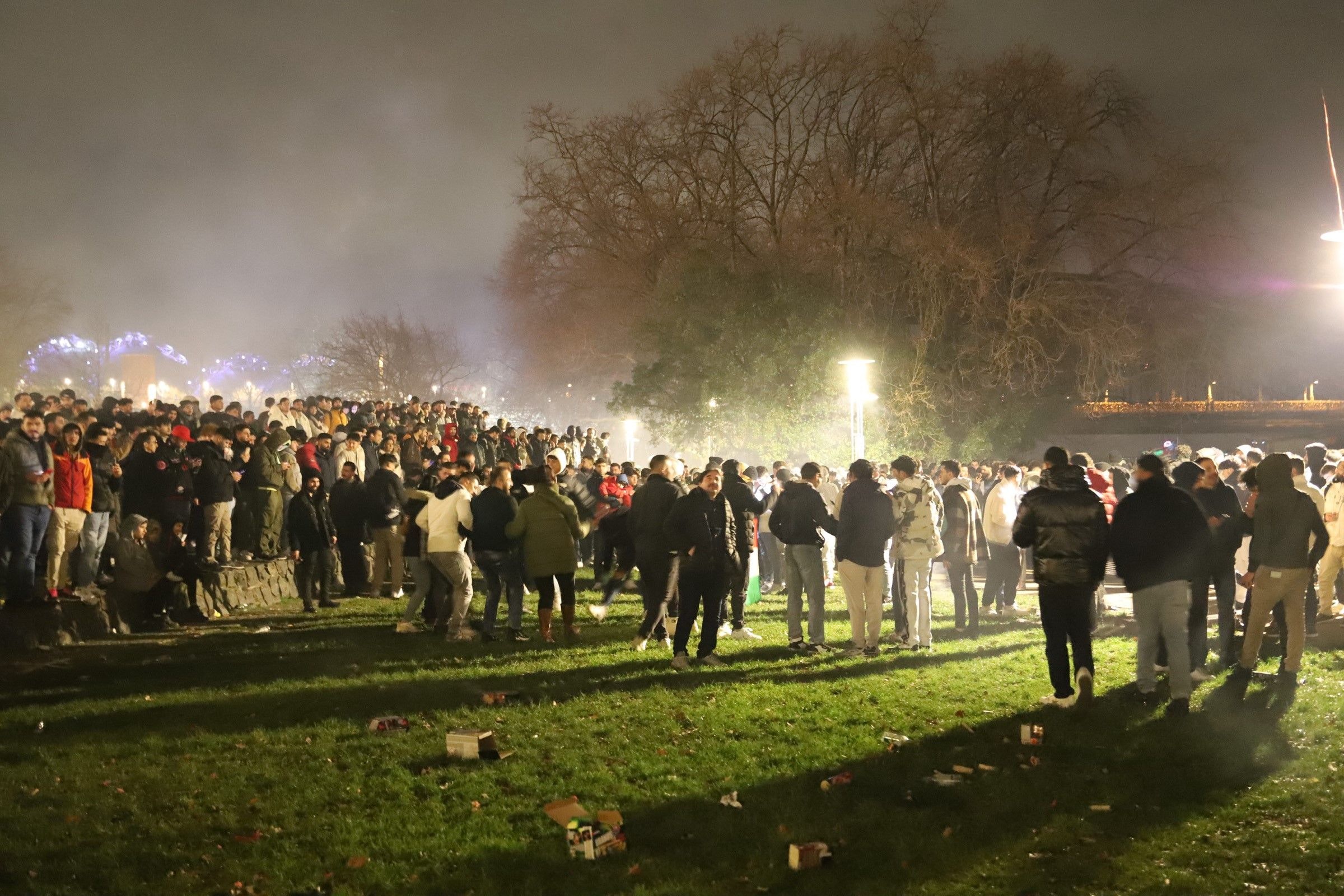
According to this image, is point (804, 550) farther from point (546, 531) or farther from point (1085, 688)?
point (1085, 688)

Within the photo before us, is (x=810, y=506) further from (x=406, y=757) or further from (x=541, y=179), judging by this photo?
(x=541, y=179)

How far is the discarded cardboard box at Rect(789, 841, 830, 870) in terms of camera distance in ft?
17.3

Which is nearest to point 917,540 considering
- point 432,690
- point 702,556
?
point 702,556

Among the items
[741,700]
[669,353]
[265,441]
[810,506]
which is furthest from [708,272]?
[741,700]

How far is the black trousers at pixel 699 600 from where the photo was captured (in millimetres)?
10031

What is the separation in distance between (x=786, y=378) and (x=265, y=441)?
690 inches

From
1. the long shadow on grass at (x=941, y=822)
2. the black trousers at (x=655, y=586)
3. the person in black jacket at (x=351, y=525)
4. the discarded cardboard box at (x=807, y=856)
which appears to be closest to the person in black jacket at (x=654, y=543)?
the black trousers at (x=655, y=586)

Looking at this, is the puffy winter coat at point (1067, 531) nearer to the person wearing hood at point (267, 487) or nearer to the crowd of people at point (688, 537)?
the crowd of people at point (688, 537)

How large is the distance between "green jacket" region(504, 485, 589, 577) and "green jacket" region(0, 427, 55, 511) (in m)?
4.53

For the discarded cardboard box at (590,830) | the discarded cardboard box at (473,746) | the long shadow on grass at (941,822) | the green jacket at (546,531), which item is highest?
the green jacket at (546,531)

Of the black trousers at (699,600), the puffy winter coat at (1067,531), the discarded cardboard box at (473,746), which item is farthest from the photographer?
the black trousers at (699,600)

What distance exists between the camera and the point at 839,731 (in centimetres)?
766

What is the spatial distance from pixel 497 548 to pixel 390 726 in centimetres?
372

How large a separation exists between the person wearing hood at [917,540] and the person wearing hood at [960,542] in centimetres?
132
